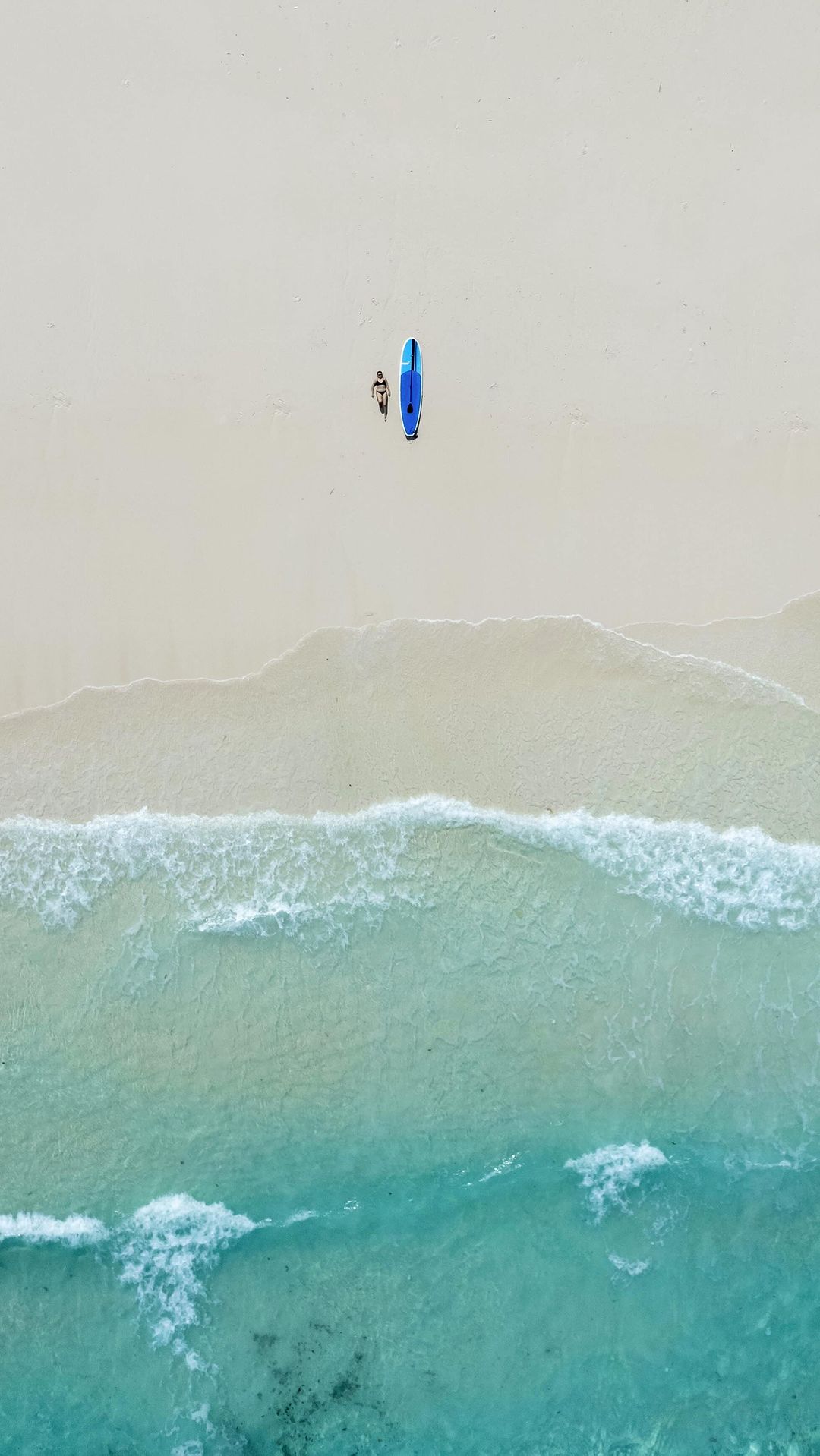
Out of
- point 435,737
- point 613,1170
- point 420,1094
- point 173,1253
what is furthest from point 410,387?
point 173,1253

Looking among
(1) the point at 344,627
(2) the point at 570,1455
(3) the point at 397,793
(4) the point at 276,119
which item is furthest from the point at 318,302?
(2) the point at 570,1455

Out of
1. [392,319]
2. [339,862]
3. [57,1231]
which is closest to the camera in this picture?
[57,1231]

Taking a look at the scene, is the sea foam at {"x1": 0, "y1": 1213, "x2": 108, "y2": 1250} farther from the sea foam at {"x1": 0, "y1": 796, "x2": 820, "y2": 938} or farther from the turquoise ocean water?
the sea foam at {"x1": 0, "y1": 796, "x2": 820, "y2": 938}

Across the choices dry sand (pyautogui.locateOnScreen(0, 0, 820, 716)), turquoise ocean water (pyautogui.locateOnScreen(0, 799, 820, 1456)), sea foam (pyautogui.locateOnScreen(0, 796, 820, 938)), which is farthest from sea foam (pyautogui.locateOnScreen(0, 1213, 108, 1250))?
dry sand (pyautogui.locateOnScreen(0, 0, 820, 716))

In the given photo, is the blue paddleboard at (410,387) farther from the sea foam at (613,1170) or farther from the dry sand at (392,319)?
the sea foam at (613,1170)

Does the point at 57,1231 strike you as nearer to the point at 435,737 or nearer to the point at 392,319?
the point at 435,737

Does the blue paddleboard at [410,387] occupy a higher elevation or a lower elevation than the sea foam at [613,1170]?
higher

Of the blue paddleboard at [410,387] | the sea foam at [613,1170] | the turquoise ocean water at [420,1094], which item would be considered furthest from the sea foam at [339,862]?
the blue paddleboard at [410,387]

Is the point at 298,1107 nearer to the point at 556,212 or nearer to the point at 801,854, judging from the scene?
the point at 801,854
